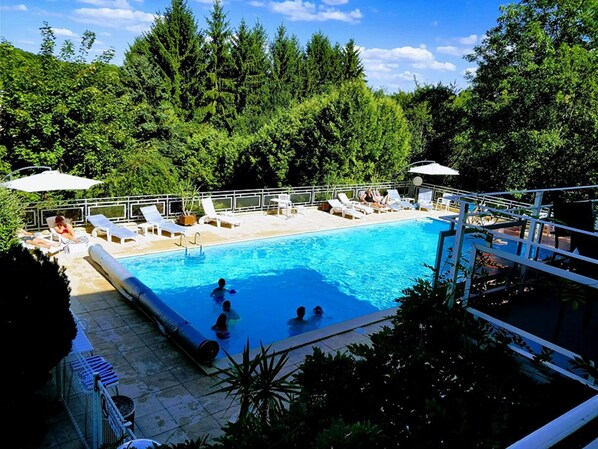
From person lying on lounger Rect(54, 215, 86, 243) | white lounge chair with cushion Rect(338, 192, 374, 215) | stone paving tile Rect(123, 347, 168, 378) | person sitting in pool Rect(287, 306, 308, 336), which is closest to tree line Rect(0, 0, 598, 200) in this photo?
white lounge chair with cushion Rect(338, 192, 374, 215)

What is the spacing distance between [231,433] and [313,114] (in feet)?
64.3

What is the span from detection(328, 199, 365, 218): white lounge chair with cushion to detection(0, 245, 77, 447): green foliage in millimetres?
13504

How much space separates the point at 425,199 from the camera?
2105 cm

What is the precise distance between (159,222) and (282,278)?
452 cm

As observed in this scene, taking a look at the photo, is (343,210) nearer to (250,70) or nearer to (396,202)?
(396,202)

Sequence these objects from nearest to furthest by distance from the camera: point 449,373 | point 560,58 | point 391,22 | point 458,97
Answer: point 449,373 < point 560,58 < point 458,97 < point 391,22

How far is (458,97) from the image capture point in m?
28.5

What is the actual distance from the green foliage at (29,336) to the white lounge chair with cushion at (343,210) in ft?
44.3

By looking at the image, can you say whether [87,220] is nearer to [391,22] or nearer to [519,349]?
[519,349]

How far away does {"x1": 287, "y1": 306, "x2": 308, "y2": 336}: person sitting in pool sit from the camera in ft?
31.5

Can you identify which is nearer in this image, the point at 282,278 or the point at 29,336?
the point at 29,336

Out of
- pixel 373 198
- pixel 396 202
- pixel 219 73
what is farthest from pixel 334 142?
pixel 219 73

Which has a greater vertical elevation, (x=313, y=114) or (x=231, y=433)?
(x=313, y=114)

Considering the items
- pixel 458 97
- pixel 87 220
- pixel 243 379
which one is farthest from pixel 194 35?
pixel 243 379
